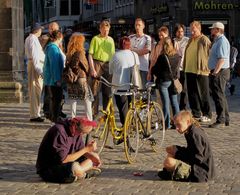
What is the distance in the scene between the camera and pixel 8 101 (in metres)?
19.0

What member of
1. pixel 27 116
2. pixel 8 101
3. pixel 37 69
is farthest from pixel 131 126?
pixel 8 101

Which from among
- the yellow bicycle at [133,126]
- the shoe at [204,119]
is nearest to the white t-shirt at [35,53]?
the shoe at [204,119]

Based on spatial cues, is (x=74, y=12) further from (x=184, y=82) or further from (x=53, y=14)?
(x=184, y=82)

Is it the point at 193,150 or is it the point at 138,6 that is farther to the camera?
the point at 138,6

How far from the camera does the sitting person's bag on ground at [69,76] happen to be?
41.5 feet

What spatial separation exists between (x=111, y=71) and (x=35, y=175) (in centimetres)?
334

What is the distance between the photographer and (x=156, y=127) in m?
11.6

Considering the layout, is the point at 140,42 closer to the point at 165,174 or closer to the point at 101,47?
the point at 101,47

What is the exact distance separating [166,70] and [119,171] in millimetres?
4125

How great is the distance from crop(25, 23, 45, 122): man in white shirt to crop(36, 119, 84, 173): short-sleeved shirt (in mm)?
5967

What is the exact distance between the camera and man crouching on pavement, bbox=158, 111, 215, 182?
9.00 metres

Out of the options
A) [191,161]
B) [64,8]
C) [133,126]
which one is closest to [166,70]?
[133,126]

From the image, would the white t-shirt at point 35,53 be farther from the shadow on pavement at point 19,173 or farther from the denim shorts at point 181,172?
the denim shorts at point 181,172

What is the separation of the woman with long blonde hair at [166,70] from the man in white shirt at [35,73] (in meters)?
2.63
